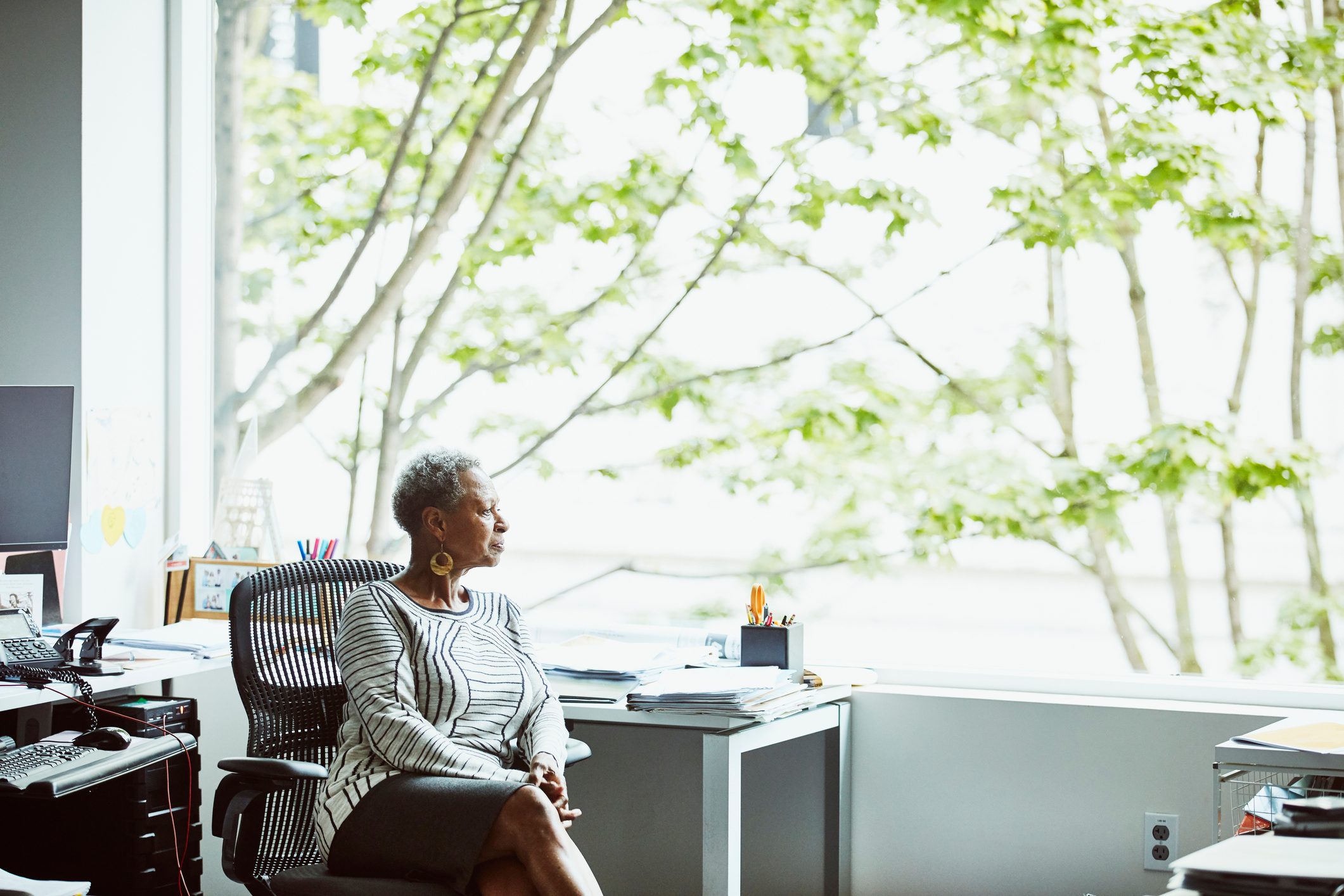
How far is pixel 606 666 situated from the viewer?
2773mm

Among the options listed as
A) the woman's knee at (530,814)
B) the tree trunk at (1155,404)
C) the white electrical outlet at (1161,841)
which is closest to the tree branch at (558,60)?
the tree trunk at (1155,404)

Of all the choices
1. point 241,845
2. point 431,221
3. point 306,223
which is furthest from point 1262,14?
point 241,845

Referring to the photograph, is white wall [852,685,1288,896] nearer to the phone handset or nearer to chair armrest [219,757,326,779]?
chair armrest [219,757,326,779]

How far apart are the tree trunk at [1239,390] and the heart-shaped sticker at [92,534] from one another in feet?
9.06

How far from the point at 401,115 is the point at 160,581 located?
1.46 meters

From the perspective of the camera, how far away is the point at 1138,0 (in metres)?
3.19

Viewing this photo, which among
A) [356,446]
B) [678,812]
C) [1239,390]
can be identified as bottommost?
[678,812]

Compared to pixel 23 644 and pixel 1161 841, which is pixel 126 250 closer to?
pixel 23 644

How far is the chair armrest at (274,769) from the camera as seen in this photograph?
7.04 feet

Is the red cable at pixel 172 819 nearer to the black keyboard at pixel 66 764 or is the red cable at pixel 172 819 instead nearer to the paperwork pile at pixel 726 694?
the black keyboard at pixel 66 764

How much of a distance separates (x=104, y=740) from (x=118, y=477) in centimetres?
128

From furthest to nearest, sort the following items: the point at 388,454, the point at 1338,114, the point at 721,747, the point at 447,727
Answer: the point at 388,454 < the point at 1338,114 < the point at 721,747 < the point at 447,727

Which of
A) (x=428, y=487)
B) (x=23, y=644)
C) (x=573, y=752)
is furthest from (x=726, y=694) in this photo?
(x=23, y=644)

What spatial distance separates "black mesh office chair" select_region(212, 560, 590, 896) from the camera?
215 centimetres
